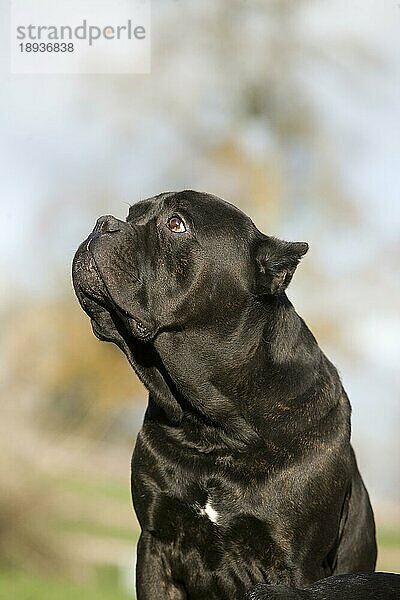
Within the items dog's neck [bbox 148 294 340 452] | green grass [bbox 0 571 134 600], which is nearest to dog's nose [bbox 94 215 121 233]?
dog's neck [bbox 148 294 340 452]

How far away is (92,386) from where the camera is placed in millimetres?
4445

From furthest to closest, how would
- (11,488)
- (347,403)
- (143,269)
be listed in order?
(11,488), (347,403), (143,269)

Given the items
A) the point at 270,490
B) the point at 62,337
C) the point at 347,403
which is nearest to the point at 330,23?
the point at 62,337

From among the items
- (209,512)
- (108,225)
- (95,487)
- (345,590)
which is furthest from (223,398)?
(95,487)

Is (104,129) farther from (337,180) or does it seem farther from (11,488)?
(11,488)

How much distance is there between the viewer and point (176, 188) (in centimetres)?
443

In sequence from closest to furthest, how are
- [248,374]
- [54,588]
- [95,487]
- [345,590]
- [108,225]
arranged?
[345,590] → [108,225] → [248,374] → [54,588] → [95,487]

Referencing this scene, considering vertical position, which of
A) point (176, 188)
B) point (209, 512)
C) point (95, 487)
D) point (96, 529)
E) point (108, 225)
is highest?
point (176, 188)

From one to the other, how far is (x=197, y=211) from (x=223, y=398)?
18.0 inches

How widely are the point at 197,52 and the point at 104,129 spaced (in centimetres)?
49

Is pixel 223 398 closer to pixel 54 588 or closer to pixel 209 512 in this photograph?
pixel 209 512

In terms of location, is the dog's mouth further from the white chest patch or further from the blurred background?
the blurred background

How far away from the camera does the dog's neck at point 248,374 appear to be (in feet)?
8.77

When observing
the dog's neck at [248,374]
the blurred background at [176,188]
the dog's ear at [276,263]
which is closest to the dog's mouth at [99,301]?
the dog's neck at [248,374]
